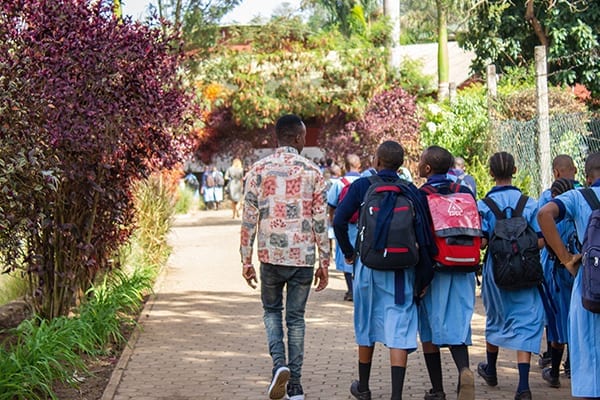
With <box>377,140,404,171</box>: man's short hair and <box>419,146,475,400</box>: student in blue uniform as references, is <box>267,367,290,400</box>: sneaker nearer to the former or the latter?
<box>419,146,475,400</box>: student in blue uniform

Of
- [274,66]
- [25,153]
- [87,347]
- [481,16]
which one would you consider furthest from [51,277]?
[274,66]

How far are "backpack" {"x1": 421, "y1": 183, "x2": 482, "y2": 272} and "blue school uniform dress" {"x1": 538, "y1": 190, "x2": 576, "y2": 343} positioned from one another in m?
0.76

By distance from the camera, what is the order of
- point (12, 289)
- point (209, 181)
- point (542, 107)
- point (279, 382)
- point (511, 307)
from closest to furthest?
point (279, 382) < point (511, 307) < point (12, 289) < point (542, 107) < point (209, 181)

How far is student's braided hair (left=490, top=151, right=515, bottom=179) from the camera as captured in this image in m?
7.34

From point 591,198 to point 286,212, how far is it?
2195mm

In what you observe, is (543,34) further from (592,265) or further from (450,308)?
(592,265)

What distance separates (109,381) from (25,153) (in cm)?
192

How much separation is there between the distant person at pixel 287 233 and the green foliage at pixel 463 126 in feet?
35.3

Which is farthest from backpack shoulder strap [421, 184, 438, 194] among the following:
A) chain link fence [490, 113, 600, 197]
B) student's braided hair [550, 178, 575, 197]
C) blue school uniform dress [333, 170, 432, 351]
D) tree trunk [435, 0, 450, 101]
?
tree trunk [435, 0, 450, 101]

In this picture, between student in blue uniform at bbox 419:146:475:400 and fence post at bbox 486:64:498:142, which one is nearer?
student in blue uniform at bbox 419:146:475:400

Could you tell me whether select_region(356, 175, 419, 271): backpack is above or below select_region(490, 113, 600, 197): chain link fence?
below

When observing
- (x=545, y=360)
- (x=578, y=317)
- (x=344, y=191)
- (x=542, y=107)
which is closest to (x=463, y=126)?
(x=542, y=107)

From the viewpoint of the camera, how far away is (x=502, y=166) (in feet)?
24.1

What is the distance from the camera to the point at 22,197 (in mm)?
7375
